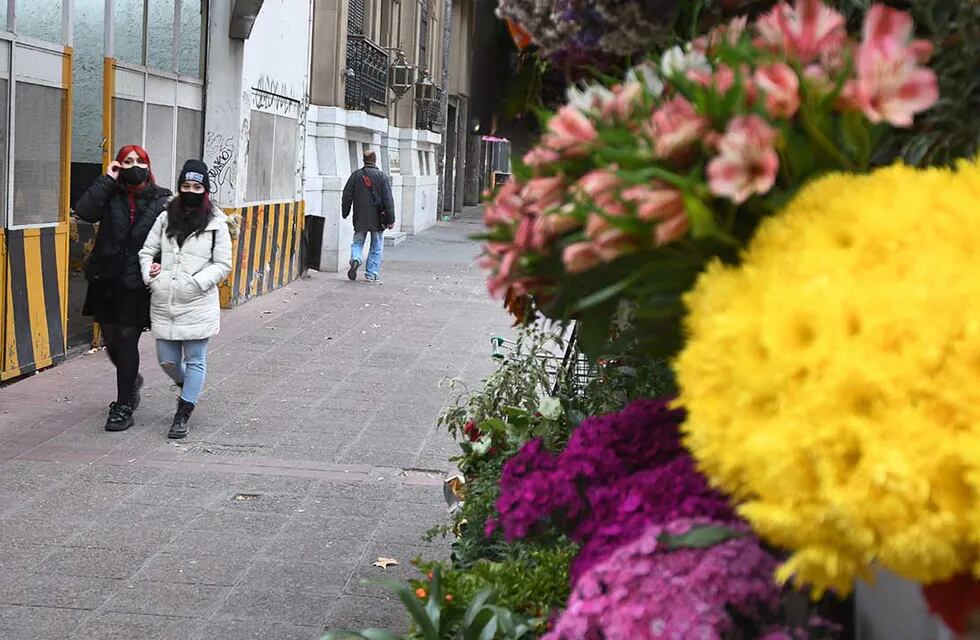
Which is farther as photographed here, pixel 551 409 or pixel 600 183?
pixel 551 409

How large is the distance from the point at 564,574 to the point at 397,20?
26569mm

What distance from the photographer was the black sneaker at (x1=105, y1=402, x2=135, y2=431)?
26.5 ft

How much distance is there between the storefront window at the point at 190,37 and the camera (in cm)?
1365

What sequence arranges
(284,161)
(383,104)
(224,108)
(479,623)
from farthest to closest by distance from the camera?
1. (383,104)
2. (284,161)
3. (224,108)
4. (479,623)

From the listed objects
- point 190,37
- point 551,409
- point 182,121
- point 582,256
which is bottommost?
point 551,409

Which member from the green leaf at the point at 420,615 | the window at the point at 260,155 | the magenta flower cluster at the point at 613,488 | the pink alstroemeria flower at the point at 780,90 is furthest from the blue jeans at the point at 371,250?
the pink alstroemeria flower at the point at 780,90

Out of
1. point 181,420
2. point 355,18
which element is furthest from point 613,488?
point 355,18

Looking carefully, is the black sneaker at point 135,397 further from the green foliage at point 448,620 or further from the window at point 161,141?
the green foliage at point 448,620

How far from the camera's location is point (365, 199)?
1848 cm

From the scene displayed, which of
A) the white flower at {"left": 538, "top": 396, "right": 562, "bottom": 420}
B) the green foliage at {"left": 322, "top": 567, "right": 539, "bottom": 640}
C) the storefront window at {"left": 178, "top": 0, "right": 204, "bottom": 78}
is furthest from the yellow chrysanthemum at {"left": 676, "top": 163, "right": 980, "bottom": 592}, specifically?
the storefront window at {"left": 178, "top": 0, "right": 204, "bottom": 78}

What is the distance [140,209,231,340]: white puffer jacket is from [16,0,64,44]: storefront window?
2722 mm

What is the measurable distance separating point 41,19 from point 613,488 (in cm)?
902

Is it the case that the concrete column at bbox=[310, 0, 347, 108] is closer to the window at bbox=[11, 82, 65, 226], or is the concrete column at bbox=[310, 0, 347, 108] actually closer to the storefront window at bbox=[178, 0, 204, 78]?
the storefront window at bbox=[178, 0, 204, 78]

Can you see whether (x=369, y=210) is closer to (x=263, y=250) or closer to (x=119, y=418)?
(x=263, y=250)
